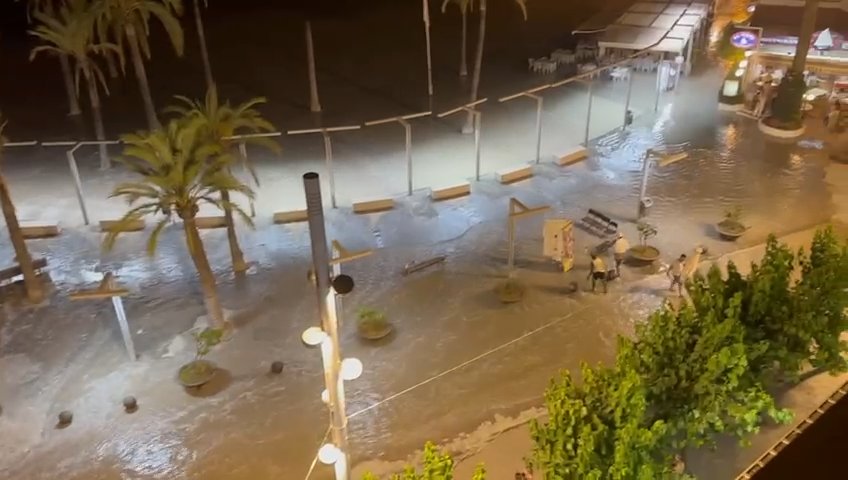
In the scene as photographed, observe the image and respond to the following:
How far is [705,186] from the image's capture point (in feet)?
83.7

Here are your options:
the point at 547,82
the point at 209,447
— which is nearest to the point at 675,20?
the point at 547,82

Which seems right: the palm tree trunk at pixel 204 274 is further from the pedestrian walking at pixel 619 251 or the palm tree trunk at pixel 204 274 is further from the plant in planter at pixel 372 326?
the pedestrian walking at pixel 619 251

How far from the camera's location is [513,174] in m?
25.9

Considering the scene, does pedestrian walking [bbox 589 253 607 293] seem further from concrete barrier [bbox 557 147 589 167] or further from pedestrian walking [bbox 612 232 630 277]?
concrete barrier [bbox 557 147 589 167]

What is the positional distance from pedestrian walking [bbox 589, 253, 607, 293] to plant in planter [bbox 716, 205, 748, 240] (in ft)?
14.3

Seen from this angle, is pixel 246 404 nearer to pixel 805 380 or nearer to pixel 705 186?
pixel 805 380

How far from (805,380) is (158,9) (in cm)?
2055

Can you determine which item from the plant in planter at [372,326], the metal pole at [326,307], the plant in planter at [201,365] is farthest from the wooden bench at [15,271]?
the metal pole at [326,307]

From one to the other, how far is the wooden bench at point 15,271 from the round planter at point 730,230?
60.3 ft

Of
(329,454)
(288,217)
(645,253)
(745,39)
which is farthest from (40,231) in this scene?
(745,39)

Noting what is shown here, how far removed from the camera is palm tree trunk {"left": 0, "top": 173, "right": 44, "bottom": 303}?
20.1 meters

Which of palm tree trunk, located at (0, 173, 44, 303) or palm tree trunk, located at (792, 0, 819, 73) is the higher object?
palm tree trunk, located at (792, 0, 819, 73)

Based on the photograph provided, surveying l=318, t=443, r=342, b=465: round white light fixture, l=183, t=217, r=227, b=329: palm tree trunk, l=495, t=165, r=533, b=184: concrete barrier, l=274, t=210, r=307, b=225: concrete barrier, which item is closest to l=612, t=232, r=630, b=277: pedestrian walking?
l=495, t=165, r=533, b=184: concrete barrier

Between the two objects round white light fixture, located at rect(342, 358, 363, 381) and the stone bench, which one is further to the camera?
the stone bench
